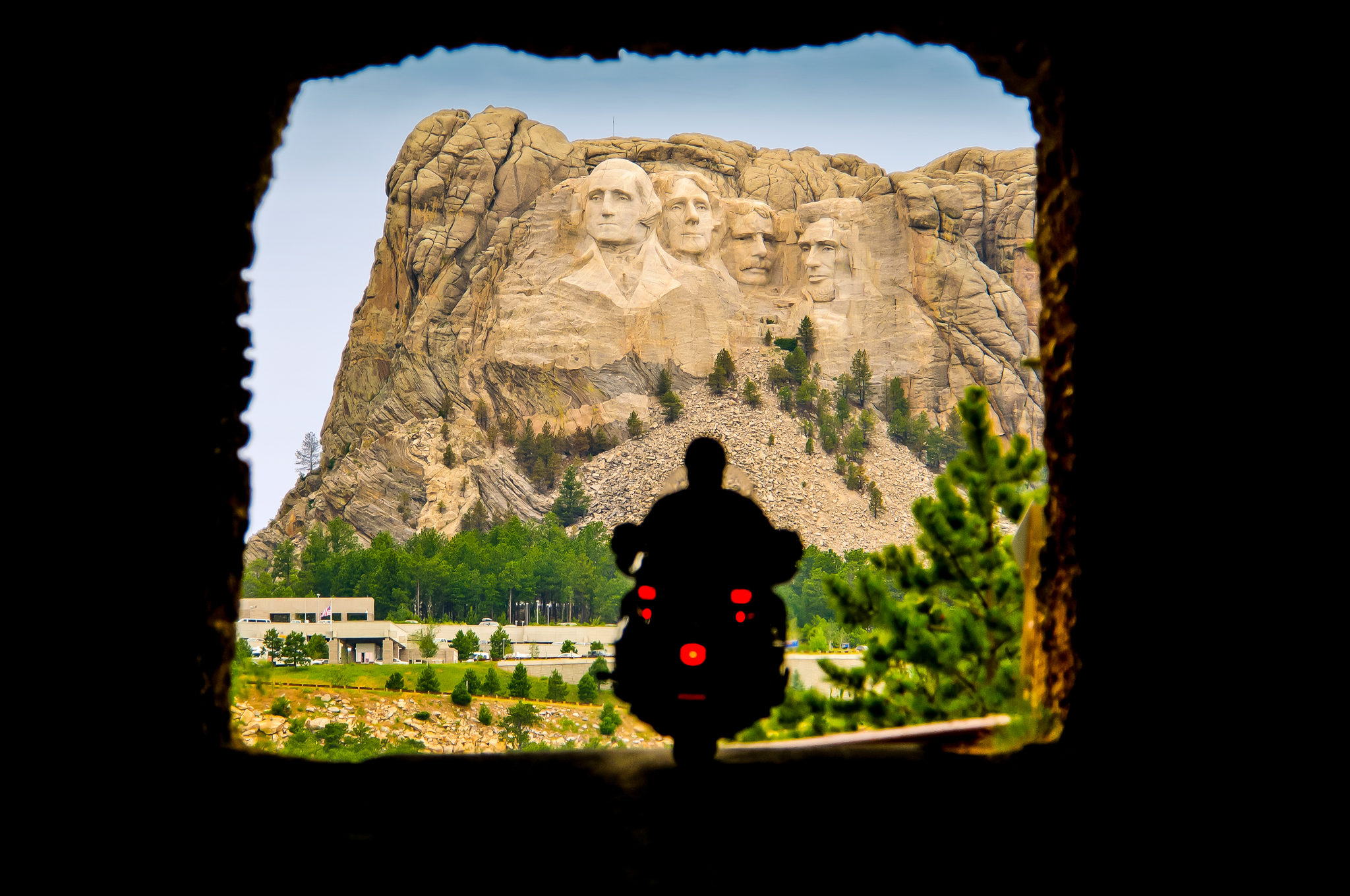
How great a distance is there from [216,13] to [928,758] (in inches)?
130

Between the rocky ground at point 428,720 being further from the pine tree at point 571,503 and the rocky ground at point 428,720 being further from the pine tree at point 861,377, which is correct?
the pine tree at point 861,377

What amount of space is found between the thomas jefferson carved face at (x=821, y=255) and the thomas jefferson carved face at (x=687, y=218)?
8913mm

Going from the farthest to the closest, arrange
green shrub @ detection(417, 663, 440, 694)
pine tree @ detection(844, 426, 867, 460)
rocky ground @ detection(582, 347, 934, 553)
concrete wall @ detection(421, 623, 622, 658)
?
1. pine tree @ detection(844, 426, 867, 460)
2. rocky ground @ detection(582, 347, 934, 553)
3. concrete wall @ detection(421, 623, 622, 658)
4. green shrub @ detection(417, 663, 440, 694)

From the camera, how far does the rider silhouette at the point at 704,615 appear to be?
9.91 feet

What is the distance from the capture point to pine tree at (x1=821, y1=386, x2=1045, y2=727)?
6.49m

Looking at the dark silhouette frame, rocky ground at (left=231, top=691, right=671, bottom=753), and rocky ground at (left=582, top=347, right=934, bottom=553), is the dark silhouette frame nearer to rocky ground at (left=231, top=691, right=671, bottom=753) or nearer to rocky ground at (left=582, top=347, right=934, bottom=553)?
rocky ground at (left=231, top=691, right=671, bottom=753)

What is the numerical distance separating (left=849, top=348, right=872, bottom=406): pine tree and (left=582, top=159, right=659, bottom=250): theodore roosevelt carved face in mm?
20073

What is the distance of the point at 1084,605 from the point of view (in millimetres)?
2730

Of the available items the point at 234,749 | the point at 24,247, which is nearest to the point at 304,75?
the point at 24,247

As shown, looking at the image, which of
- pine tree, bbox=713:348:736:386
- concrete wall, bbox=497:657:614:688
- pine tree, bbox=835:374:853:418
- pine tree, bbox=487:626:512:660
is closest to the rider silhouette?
concrete wall, bbox=497:657:614:688

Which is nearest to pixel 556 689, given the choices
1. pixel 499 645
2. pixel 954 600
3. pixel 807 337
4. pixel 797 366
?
pixel 499 645

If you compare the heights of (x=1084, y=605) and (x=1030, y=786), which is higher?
(x=1084, y=605)

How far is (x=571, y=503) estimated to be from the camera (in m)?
71.5

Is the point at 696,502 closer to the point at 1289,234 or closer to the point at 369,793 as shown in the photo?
the point at 369,793
